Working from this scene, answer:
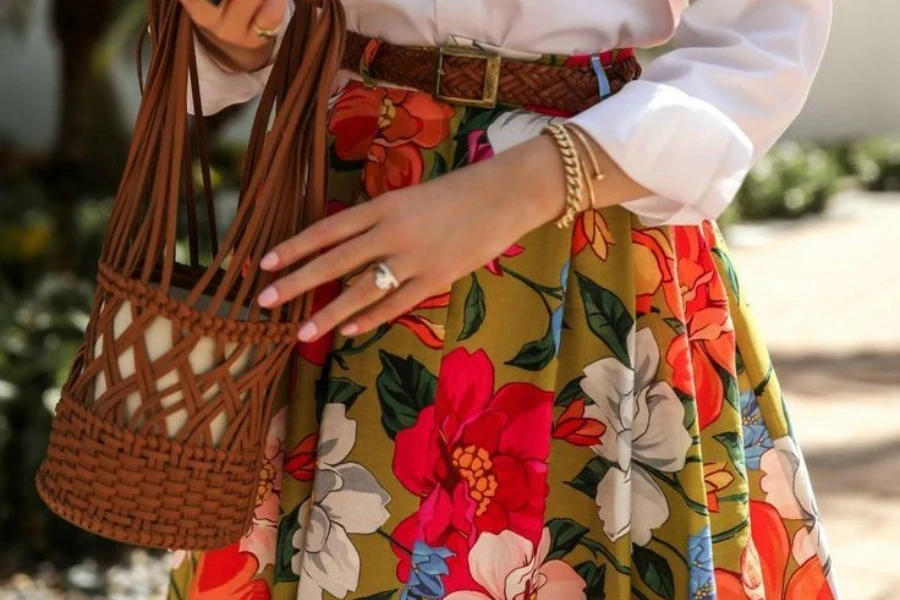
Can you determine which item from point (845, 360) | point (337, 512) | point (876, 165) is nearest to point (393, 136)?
point (337, 512)

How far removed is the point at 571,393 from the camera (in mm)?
1332

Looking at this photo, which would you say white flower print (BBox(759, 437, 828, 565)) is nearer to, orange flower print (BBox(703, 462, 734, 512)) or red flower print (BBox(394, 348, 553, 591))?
orange flower print (BBox(703, 462, 734, 512))

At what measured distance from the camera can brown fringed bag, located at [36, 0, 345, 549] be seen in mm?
1104

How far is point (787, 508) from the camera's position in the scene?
1.46 metres

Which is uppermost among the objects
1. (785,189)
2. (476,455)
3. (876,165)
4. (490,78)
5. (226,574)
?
(876,165)

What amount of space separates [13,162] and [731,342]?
780cm

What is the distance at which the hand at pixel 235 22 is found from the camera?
3.82ft

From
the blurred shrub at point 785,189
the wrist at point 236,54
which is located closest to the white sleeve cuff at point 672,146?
the wrist at point 236,54

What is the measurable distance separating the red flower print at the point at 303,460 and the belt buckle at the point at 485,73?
36 cm

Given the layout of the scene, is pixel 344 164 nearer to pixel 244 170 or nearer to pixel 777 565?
pixel 244 170

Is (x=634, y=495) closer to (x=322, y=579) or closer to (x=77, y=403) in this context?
(x=322, y=579)

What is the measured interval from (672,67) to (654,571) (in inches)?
19.2

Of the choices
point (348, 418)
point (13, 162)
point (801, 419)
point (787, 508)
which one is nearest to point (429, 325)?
point (348, 418)

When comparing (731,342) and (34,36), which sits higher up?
(34,36)
